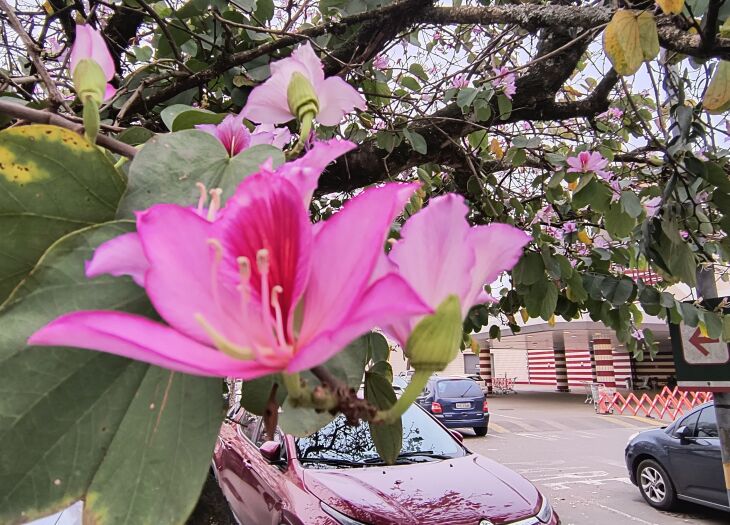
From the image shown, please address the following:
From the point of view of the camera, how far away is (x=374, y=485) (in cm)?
303

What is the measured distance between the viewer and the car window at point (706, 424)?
17.2ft

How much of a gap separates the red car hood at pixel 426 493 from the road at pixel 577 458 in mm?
2425

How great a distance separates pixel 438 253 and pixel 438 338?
0.16ft

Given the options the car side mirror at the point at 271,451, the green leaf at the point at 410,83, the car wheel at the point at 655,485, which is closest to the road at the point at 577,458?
the car wheel at the point at 655,485

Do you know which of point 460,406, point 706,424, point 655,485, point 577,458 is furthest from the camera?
point 460,406

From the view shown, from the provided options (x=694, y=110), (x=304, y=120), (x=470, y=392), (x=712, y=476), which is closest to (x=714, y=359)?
(x=694, y=110)

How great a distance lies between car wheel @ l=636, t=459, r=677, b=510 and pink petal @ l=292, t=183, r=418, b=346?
6.48m

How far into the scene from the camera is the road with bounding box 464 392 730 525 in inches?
214

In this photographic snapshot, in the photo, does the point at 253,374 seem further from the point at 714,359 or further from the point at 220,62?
the point at 714,359

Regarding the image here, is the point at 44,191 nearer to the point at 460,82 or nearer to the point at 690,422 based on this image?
the point at 460,82

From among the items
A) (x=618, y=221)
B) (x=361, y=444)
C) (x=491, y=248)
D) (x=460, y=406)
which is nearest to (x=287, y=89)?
(x=491, y=248)

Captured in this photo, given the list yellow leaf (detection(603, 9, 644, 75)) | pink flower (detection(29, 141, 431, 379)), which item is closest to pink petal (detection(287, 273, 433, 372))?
pink flower (detection(29, 141, 431, 379))

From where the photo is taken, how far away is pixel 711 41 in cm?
132

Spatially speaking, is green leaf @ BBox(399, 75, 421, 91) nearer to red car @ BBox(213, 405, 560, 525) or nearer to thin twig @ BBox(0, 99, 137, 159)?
red car @ BBox(213, 405, 560, 525)
